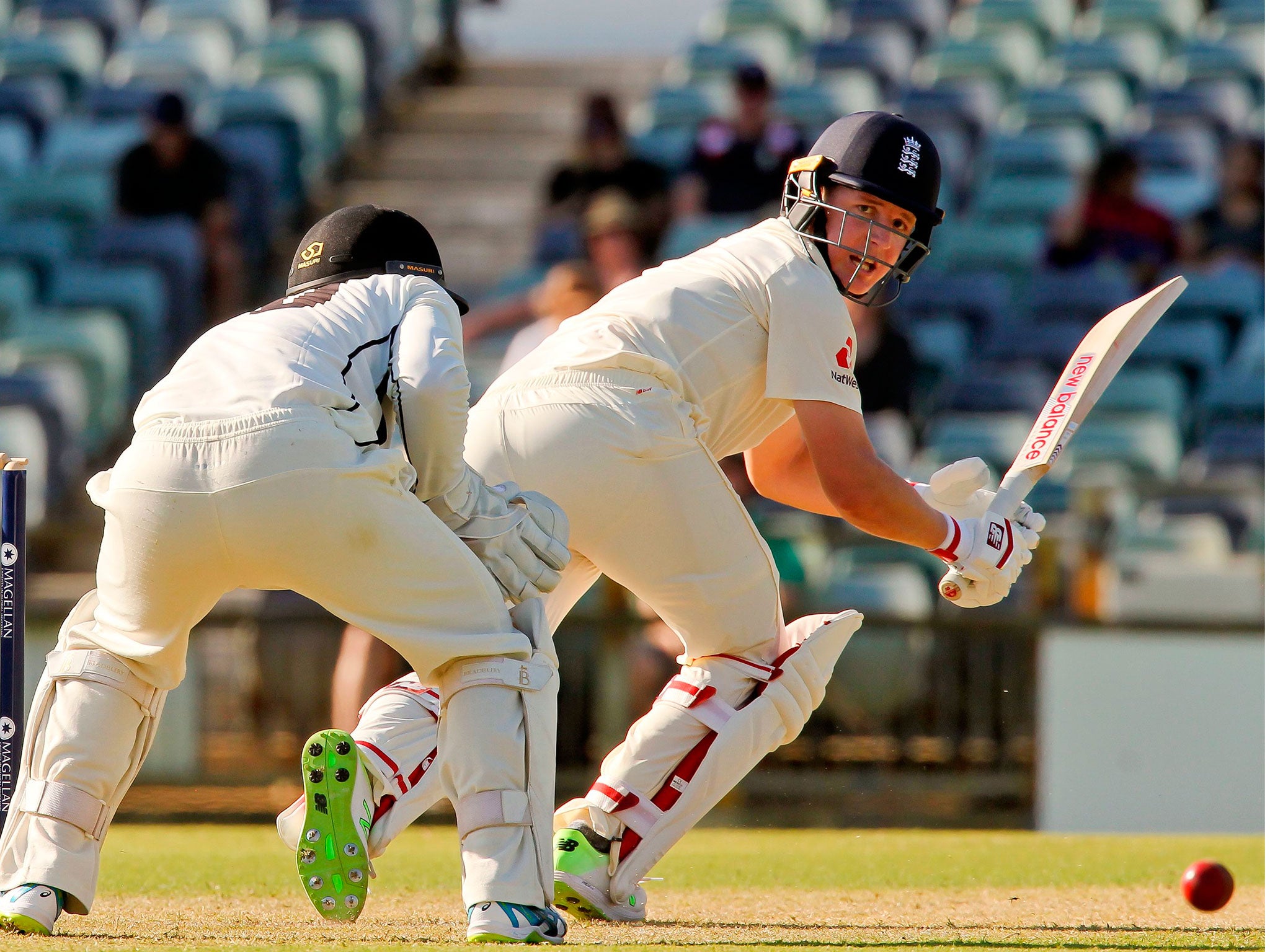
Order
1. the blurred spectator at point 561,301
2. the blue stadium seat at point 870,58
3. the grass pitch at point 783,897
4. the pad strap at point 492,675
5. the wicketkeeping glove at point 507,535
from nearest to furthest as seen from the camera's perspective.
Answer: the pad strap at point 492,675 → the wicketkeeping glove at point 507,535 → the grass pitch at point 783,897 → the blurred spectator at point 561,301 → the blue stadium seat at point 870,58

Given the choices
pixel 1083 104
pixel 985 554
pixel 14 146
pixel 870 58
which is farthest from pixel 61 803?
pixel 870 58

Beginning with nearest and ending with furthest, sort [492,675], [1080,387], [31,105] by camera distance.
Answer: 1. [492,675]
2. [1080,387]
3. [31,105]

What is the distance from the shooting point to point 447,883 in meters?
5.15

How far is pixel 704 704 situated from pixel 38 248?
7998 millimetres

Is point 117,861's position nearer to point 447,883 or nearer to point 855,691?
point 447,883

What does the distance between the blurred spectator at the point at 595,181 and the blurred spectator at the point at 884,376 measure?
7.05 ft

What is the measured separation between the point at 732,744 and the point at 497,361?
19.1 ft

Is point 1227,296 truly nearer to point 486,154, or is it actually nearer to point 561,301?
point 561,301

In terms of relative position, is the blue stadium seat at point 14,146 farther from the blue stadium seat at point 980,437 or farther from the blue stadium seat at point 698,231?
the blue stadium seat at point 980,437

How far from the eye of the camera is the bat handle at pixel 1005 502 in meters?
4.37

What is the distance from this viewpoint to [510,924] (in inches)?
138

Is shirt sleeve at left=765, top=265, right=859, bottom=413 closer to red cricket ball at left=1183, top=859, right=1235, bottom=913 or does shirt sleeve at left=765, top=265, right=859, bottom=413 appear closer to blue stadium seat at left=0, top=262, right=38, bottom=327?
red cricket ball at left=1183, top=859, right=1235, bottom=913

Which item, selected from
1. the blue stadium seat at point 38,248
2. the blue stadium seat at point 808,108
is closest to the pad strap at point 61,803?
the blue stadium seat at point 38,248

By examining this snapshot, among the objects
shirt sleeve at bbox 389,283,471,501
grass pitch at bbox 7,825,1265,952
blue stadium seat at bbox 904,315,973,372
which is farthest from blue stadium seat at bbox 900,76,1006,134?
shirt sleeve at bbox 389,283,471,501
